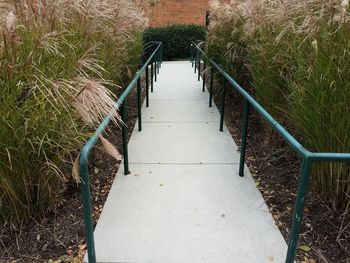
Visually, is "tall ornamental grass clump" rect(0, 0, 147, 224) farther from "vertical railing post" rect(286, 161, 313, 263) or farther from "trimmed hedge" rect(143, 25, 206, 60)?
"trimmed hedge" rect(143, 25, 206, 60)

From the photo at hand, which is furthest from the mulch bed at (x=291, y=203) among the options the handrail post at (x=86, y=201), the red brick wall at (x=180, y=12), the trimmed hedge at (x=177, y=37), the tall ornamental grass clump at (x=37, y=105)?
the red brick wall at (x=180, y=12)

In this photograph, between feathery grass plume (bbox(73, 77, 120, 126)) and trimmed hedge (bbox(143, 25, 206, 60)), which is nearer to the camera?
feathery grass plume (bbox(73, 77, 120, 126))

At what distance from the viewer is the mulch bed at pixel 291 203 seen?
2480mm

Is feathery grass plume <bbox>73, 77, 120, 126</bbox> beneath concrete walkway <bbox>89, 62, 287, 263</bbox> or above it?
above

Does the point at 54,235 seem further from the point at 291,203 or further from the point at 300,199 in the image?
the point at 291,203

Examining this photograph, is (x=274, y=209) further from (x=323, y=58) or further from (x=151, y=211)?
(x=323, y=58)

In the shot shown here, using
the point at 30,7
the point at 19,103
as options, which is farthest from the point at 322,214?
the point at 30,7

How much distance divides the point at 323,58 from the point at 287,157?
1.46 meters

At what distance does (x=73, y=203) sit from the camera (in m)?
3.04

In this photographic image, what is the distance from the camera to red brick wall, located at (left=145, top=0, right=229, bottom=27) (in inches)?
755

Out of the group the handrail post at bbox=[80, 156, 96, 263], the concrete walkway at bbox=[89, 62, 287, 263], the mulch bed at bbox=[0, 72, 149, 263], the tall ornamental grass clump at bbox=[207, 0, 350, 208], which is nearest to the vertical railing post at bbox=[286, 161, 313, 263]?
the concrete walkway at bbox=[89, 62, 287, 263]

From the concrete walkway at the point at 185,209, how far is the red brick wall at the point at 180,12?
1551 cm

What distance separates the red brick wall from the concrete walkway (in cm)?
1551

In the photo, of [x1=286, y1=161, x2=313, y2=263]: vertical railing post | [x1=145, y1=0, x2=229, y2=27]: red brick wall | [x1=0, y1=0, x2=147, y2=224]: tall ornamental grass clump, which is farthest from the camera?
[x1=145, y1=0, x2=229, y2=27]: red brick wall
